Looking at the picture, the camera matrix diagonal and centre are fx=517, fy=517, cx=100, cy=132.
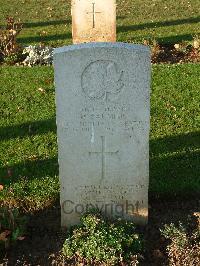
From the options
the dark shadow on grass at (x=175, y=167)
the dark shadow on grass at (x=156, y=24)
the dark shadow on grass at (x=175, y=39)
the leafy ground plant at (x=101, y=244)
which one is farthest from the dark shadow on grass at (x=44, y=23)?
the leafy ground plant at (x=101, y=244)

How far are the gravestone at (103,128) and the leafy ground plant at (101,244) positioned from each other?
30 cm

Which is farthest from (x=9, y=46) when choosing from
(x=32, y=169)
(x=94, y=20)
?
(x=32, y=169)

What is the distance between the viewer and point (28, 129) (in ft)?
24.9

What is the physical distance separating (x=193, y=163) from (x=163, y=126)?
1237 millimetres

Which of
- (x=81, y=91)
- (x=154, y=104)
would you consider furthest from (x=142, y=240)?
(x=154, y=104)

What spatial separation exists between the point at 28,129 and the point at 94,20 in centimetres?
329

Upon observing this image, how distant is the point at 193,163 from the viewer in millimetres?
6461

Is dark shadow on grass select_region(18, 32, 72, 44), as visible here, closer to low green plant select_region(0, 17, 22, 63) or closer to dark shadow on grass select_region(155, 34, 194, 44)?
low green plant select_region(0, 17, 22, 63)

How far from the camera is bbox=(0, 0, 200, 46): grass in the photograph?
12.6 meters

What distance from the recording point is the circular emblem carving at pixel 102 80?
460 cm

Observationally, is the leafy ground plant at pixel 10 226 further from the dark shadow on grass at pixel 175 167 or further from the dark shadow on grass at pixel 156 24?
the dark shadow on grass at pixel 156 24

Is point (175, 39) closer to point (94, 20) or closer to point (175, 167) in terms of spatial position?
point (94, 20)

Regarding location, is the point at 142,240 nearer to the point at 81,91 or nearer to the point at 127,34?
the point at 81,91

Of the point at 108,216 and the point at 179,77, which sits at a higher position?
the point at 179,77
